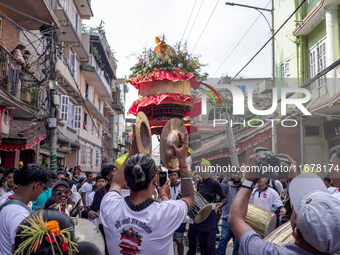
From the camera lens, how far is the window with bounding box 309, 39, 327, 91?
1343 cm

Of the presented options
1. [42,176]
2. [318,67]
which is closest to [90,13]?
[318,67]

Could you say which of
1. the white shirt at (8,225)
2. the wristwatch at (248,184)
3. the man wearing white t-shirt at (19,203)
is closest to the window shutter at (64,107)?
the man wearing white t-shirt at (19,203)

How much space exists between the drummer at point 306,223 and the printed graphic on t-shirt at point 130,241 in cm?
84

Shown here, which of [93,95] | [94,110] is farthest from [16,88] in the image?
[93,95]

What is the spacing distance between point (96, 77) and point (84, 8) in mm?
5538

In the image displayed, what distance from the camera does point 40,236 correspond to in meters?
2.21

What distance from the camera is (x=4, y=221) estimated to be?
286 cm

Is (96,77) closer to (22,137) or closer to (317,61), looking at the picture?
(22,137)

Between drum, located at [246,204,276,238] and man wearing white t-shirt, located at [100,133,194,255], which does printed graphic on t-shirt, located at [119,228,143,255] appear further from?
drum, located at [246,204,276,238]

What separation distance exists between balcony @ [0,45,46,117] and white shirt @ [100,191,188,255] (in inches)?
336

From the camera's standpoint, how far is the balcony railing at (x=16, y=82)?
10180 mm

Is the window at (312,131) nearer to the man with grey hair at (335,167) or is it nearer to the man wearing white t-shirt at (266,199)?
the man wearing white t-shirt at (266,199)

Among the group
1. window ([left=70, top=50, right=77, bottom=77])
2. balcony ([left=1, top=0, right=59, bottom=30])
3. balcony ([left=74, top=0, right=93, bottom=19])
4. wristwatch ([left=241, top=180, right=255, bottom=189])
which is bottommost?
wristwatch ([left=241, top=180, right=255, bottom=189])

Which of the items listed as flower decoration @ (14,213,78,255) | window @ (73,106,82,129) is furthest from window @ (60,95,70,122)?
flower decoration @ (14,213,78,255)
